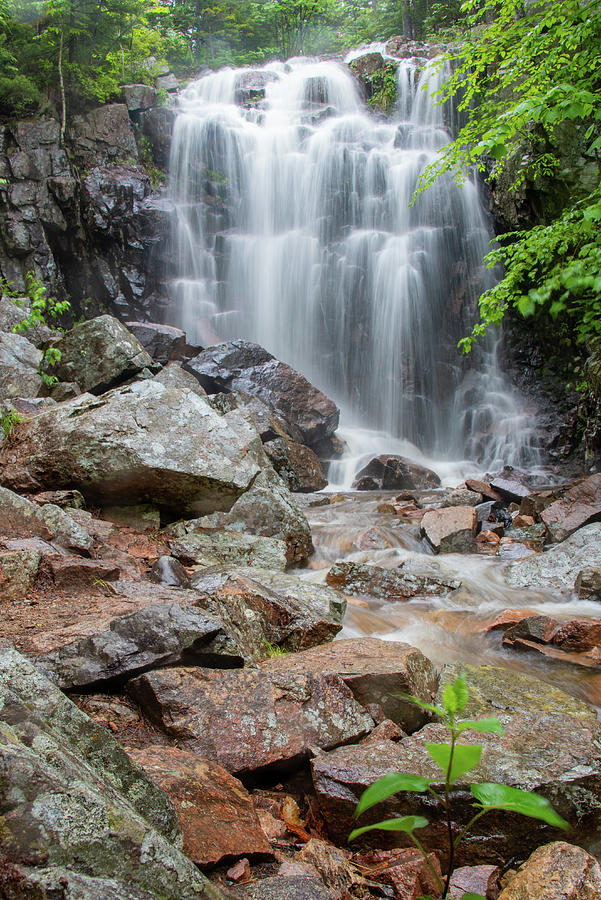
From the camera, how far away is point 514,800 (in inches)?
39.0

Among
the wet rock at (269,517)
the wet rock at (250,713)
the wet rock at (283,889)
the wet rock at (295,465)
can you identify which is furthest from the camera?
the wet rock at (295,465)

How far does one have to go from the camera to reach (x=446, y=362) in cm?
1717

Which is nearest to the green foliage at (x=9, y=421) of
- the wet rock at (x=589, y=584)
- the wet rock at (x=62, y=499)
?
the wet rock at (x=62, y=499)

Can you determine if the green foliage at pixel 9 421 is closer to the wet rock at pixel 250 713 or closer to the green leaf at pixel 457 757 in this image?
the wet rock at pixel 250 713

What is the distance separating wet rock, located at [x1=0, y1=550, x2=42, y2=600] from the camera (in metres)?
2.89

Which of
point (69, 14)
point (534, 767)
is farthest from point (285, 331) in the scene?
point (534, 767)

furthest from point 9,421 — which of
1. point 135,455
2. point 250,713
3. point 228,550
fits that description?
point 250,713

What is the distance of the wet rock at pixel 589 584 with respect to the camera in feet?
17.8

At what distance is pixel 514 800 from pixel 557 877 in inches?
36.8

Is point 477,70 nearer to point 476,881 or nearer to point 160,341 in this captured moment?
point 160,341

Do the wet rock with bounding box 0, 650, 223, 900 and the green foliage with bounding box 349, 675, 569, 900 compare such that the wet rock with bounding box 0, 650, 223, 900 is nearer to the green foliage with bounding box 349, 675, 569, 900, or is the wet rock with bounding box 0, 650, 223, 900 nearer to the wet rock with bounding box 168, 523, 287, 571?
the green foliage with bounding box 349, 675, 569, 900

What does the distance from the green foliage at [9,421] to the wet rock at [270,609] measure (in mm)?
2534

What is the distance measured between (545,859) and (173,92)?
91.2 feet

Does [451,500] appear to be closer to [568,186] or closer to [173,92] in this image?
[568,186]
